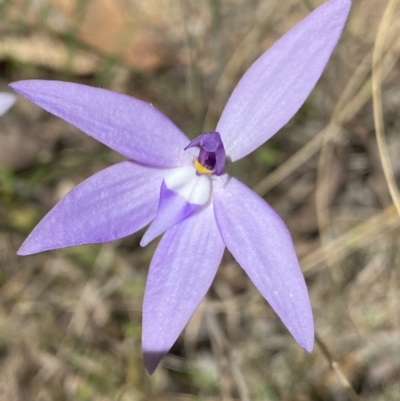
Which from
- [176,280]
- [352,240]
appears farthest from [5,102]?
[352,240]

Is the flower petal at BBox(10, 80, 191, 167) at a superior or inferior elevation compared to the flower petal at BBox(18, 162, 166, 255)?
superior

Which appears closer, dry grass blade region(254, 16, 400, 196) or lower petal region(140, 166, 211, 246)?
lower petal region(140, 166, 211, 246)

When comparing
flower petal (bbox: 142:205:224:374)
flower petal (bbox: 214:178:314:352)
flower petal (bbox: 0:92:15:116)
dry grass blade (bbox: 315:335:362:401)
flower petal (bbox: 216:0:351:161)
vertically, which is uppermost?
flower petal (bbox: 216:0:351:161)

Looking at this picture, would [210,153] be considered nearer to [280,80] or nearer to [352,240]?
[280,80]

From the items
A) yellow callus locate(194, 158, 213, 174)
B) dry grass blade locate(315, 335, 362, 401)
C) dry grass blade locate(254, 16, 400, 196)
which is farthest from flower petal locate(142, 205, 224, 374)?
dry grass blade locate(254, 16, 400, 196)

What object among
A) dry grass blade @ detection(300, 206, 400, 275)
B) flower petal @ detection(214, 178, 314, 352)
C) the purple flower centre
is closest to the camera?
flower petal @ detection(214, 178, 314, 352)

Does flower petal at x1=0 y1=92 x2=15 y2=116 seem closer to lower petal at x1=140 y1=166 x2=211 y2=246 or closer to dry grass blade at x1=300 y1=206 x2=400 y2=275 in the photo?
lower petal at x1=140 y1=166 x2=211 y2=246
